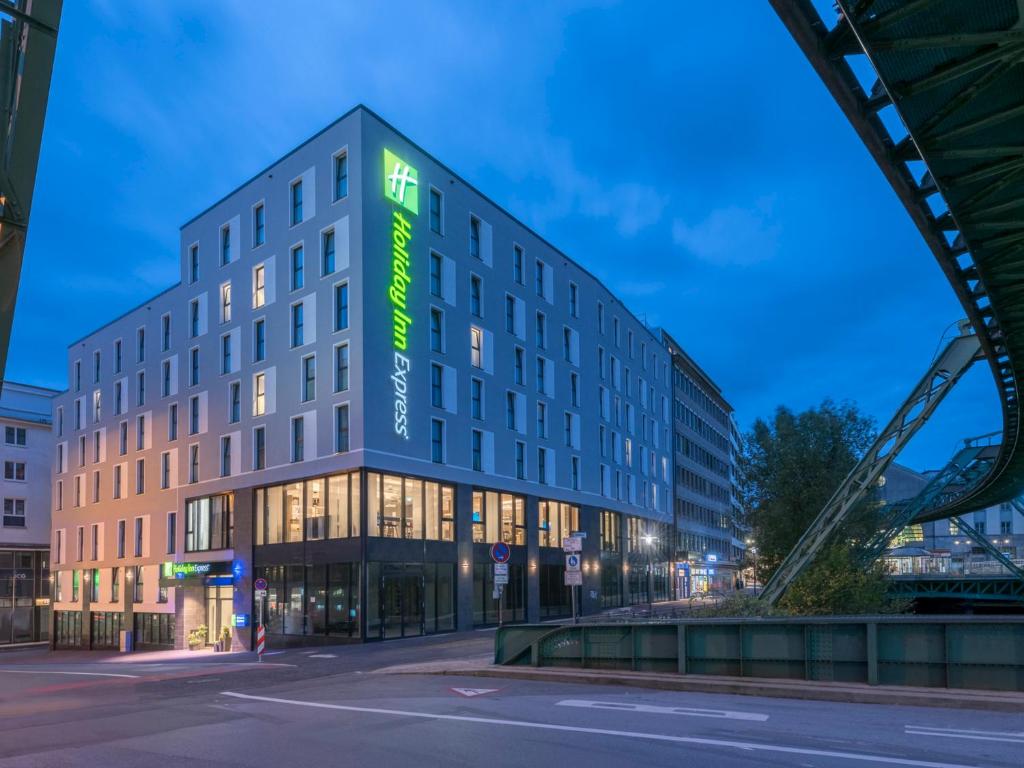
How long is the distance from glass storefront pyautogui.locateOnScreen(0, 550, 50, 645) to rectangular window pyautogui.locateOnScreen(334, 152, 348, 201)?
4999 cm

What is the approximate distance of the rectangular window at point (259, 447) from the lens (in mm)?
42094

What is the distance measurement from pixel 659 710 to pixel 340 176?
30710 millimetres

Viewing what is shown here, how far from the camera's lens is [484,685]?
725 inches

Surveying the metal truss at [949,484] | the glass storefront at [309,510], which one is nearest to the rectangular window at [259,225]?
the glass storefront at [309,510]

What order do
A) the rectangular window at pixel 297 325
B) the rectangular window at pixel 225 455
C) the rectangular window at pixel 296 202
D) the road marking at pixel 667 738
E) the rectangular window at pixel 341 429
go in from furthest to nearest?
the rectangular window at pixel 225 455 → the rectangular window at pixel 296 202 → the rectangular window at pixel 297 325 → the rectangular window at pixel 341 429 → the road marking at pixel 667 738

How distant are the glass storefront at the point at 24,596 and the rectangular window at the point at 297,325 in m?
45.0

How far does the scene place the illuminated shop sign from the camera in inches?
1510

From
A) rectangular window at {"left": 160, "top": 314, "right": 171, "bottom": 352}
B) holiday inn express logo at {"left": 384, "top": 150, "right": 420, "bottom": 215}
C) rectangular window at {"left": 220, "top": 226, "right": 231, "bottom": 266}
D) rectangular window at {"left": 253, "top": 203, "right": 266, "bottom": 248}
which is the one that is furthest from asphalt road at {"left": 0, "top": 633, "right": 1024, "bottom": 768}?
rectangular window at {"left": 160, "top": 314, "right": 171, "bottom": 352}

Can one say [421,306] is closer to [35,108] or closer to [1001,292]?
[1001,292]

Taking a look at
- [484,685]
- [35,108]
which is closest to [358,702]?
[484,685]

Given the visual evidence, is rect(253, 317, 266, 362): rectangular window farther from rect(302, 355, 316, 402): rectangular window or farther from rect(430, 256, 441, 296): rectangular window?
rect(430, 256, 441, 296): rectangular window

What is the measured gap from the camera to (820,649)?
15.5 metres

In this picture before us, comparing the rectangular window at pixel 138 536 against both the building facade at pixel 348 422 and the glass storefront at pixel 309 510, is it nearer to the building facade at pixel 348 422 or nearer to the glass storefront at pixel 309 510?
the building facade at pixel 348 422

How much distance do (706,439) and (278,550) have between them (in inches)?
2531
